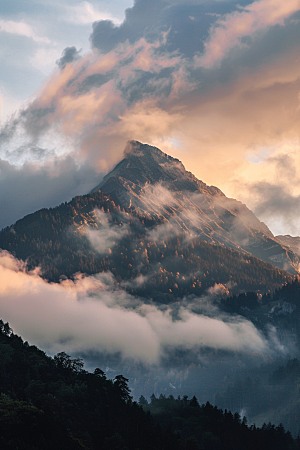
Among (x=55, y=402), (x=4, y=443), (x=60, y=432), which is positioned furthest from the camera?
(x=55, y=402)

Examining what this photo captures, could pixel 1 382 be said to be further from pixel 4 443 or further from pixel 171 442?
pixel 171 442

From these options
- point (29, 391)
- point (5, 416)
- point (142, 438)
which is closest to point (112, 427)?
point (142, 438)

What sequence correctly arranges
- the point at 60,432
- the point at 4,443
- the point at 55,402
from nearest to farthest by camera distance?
the point at 4,443 → the point at 60,432 → the point at 55,402

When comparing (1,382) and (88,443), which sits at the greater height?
(1,382)

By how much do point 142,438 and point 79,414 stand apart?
73.8 feet

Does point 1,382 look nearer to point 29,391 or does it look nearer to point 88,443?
point 29,391

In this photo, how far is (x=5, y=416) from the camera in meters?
155

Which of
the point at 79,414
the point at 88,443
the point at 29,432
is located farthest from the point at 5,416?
the point at 79,414

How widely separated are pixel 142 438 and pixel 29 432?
48.1 metres

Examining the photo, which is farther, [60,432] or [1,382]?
[1,382]

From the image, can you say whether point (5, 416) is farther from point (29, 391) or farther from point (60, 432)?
point (29, 391)

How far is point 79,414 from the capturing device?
191750 mm

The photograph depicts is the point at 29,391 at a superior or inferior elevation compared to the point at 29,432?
superior

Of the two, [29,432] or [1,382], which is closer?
[29,432]
